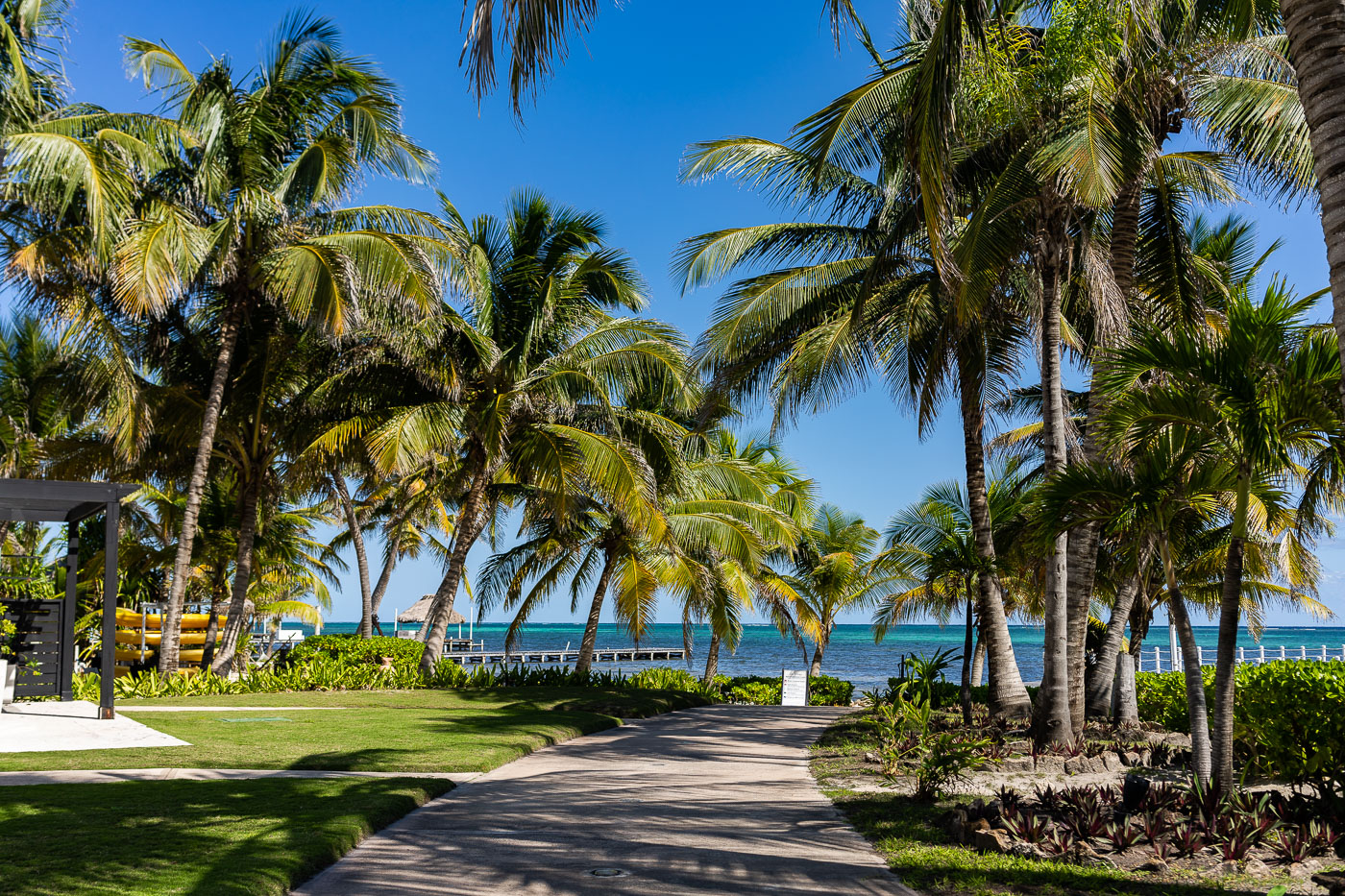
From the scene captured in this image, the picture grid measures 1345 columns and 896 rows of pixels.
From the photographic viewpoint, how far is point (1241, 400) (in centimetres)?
638

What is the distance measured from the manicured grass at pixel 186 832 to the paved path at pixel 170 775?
30 centimetres

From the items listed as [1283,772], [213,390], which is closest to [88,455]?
[213,390]

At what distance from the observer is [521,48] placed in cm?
567

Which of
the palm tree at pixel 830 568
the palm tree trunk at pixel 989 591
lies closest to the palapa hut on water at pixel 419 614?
the palm tree at pixel 830 568

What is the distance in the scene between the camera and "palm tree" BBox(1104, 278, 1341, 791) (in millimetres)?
6250

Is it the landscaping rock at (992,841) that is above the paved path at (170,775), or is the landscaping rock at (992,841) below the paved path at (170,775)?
above

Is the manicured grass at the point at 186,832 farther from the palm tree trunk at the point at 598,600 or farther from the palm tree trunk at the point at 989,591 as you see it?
the palm tree trunk at the point at 598,600

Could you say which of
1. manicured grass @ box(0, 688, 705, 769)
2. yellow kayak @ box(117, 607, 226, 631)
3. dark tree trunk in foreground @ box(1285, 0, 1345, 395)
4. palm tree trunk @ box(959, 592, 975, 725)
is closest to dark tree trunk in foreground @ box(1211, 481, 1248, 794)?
dark tree trunk in foreground @ box(1285, 0, 1345, 395)

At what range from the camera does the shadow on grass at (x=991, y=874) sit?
500 cm

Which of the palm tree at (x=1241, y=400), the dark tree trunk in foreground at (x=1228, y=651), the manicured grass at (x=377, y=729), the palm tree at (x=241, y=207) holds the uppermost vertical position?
the palm tree at (x=241, y=207)

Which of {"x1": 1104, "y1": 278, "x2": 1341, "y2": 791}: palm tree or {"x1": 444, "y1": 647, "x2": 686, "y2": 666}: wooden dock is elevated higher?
{"x1": 1104, "y1": 278, "x2": 1341, "y2": 791}: palm tree

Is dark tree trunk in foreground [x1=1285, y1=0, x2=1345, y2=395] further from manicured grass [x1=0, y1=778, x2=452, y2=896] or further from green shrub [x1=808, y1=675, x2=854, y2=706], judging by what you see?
green shrub [x1=808, y1=675, x2=854, y2=706]

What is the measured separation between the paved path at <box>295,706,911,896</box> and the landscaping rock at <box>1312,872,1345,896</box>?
192cm

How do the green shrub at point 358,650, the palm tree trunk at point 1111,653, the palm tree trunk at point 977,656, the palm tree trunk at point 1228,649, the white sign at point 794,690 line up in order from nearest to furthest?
the palm tree trunk at point 1228,649, the palm tree trunk at point 1111,653, the palm tree trunk at point 977,656, the green shrub at point 358,650, the white sign at point 794,690
